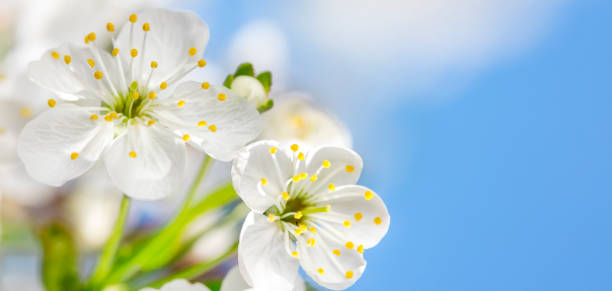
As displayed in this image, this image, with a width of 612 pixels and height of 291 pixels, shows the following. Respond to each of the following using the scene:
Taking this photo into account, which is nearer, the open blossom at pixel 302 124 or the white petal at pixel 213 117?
the white petal at pixel 213 117

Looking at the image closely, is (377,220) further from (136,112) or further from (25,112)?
(25,112)

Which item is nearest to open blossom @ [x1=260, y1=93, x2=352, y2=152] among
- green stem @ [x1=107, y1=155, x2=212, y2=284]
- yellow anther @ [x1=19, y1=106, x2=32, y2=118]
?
green stem @ [x1=107, y1=155, x2=212, y2=284]

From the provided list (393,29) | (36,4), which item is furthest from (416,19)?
(36,4)

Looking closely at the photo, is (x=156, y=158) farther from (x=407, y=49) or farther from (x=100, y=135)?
(x=407, y=49)

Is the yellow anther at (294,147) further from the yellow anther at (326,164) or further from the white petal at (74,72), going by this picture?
the white petal at (74,72)

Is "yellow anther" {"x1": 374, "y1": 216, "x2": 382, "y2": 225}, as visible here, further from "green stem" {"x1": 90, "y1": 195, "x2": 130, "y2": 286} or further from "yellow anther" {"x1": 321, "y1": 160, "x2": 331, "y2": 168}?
"green stem" {"x1": 90, "y1": 195, "x2": 130, "y2": 286}

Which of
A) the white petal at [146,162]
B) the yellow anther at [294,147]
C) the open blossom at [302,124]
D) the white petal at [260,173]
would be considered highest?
the open blossom at [302,124]

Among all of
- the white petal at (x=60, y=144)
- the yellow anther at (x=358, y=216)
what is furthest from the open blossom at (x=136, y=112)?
the yellow anther at (x=358, y=216)
